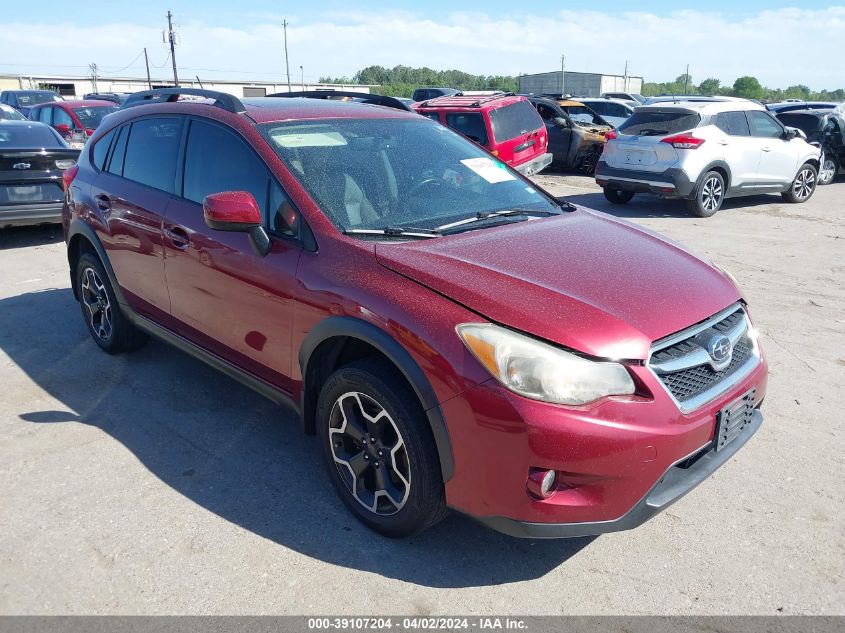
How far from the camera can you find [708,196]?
10.9 m

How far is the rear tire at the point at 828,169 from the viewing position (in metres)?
14.9

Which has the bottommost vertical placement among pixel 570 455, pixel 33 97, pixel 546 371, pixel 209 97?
pixel 570 455

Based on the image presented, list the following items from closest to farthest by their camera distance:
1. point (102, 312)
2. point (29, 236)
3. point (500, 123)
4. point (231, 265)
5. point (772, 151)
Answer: point (231, 265), point (102, 312), point (29, 236), point (500, 123), point (772, 151)

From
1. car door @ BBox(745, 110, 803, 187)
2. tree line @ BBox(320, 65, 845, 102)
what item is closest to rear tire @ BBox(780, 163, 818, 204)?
car door @ BBox(745, 110, 803, 187)

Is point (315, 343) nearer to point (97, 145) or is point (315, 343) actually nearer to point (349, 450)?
point (349, 450)

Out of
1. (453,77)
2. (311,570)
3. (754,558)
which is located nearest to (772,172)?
(754,558)

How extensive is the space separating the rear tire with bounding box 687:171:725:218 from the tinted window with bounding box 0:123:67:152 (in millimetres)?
9069

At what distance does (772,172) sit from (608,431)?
11112 millimetres

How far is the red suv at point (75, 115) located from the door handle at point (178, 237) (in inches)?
432

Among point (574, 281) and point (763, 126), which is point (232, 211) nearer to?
point (574, 281)

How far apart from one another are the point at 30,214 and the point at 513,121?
7233mm

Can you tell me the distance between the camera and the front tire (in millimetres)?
2691

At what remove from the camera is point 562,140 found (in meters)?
15.3

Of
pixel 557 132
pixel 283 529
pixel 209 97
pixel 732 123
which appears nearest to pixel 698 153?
pixel 732 123
